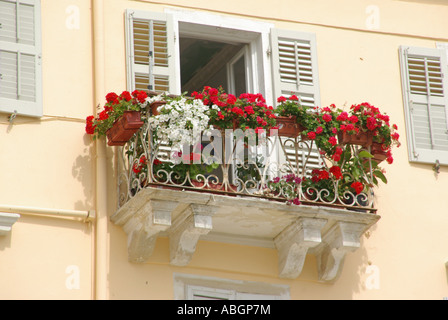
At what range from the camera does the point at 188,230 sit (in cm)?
1140

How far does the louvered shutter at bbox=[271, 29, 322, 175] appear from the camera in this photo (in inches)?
506

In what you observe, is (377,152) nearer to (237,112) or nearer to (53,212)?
(237,112)

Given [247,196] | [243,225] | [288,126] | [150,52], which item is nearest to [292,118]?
[288,126]

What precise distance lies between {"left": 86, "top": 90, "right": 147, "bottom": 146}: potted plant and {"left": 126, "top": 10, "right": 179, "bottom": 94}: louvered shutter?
0.71 metres

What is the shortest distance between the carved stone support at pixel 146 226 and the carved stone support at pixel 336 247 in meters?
1.70

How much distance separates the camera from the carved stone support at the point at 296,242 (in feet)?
38.4

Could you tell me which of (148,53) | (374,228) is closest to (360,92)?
(374,228)

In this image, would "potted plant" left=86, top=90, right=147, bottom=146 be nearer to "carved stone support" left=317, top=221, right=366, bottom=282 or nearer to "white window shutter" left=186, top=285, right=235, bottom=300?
"white window shutter" left=186, top=285, right=235, bottom=300

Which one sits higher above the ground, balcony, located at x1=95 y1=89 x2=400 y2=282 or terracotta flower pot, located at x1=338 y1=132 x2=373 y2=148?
terracotta flower pot, located at x1=338 y1=132 x2=373 y2=148

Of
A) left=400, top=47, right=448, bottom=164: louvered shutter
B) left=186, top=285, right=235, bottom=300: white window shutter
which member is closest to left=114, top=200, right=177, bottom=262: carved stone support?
left=186, top=285, right=235, bottom=300: white window shutter

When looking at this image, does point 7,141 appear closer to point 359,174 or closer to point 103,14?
point 103,14

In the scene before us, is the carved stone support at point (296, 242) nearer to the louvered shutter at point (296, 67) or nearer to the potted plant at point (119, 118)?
the louvered shutter at point (296, 67)

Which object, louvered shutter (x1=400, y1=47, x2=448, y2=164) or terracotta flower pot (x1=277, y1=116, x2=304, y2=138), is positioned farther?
louvered shutter (x1=400, y1=47, x2=448, y2=164)

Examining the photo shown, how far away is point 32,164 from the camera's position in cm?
1162
